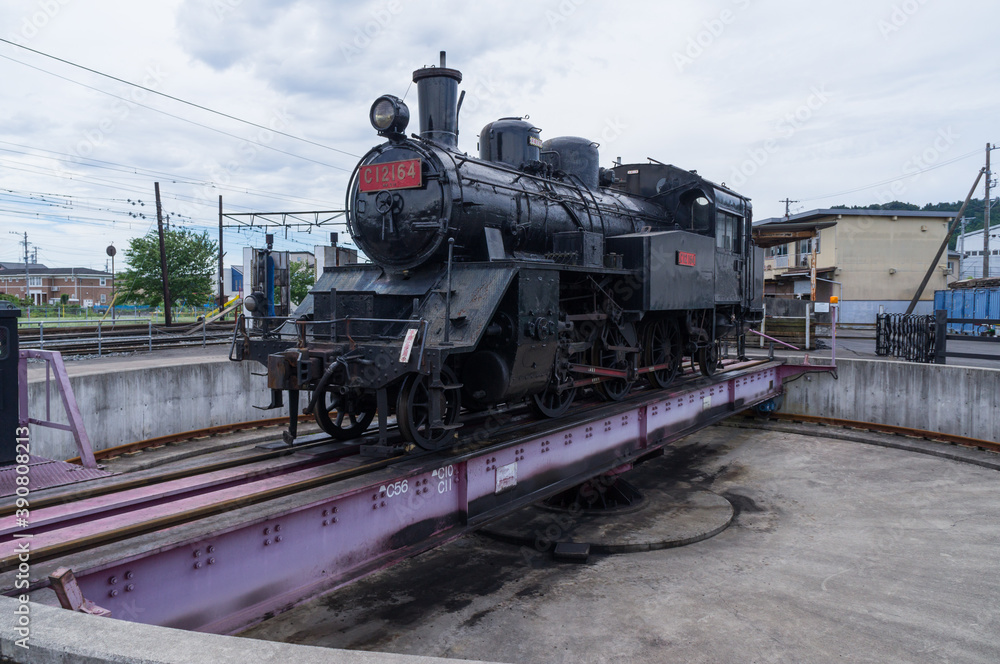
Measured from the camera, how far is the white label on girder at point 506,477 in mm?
5812

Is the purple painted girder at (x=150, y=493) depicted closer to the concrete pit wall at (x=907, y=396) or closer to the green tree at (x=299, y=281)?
the concrete pit wall at (x=907, y=396)

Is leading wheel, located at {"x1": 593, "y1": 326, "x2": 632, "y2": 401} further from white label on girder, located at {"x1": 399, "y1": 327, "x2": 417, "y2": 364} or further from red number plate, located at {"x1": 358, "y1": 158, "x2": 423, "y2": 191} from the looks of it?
white label on girder, located at {"x1": 399, "y1": 327, "x2": 417, "y2": 364}

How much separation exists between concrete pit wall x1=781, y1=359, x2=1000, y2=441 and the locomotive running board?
8.77 meters

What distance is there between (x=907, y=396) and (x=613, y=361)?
8.19 meters

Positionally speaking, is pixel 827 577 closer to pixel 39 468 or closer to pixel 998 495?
pixel 998 495

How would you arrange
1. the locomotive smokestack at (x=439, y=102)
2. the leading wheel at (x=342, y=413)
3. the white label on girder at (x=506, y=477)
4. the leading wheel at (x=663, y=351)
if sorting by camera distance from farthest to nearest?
the leading wheel at (x=663, y=351) → the locomotive smokestack at (x=439, y=102) → the leading wheel at (x=342, y=413) → the white label on girder at (x=506, y=477)

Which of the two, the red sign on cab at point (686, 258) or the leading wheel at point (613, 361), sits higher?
the red sign on cab at point (686, 258)

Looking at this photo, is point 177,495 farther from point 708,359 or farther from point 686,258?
point 708,359

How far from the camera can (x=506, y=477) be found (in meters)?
5.90

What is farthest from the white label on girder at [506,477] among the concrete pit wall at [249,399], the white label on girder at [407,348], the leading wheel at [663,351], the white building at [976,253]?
the white building at [976,253]

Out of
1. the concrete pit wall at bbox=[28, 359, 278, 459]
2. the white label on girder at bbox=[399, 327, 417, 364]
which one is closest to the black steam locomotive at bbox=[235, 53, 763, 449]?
the white label on girder at bbox=[399, 327, 417, 364]

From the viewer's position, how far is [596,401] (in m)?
8.77

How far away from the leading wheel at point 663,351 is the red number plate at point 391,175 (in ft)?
14.6

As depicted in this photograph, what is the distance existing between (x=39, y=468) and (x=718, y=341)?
9.79 metres
